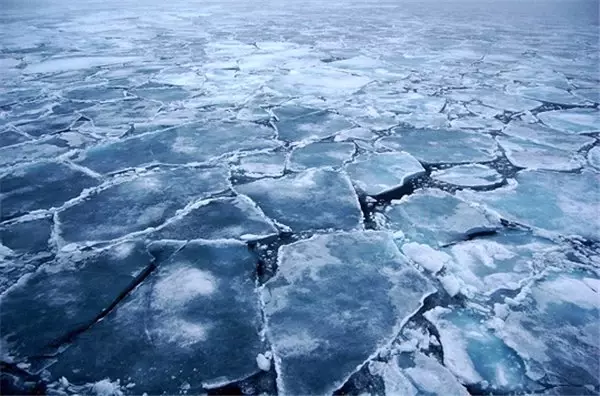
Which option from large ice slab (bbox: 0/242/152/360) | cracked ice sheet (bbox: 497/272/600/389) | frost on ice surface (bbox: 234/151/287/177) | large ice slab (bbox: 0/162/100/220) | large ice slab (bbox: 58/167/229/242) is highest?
cracked ice sheet (bbox: 497/272/600/389)

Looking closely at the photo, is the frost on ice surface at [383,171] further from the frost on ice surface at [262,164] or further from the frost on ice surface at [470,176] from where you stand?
the frost on ice surface at [262,164]

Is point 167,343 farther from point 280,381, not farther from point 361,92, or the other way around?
point 361,92

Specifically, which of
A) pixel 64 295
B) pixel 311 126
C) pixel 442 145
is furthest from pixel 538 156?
pixel 64 295

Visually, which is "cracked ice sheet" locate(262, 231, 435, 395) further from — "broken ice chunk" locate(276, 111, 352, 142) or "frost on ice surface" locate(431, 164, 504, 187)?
"broken ice chunk" locate(276, 111, 352, 142)

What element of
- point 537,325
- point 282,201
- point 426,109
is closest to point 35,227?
point 282,201

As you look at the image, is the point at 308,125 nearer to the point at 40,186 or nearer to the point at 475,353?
the point at 40,186

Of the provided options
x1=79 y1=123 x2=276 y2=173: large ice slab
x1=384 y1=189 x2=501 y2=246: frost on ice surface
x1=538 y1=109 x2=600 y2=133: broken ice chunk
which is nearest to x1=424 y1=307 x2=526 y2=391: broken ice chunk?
x1=384 y1=189 x2=501 y2=246: frost on ice surface
